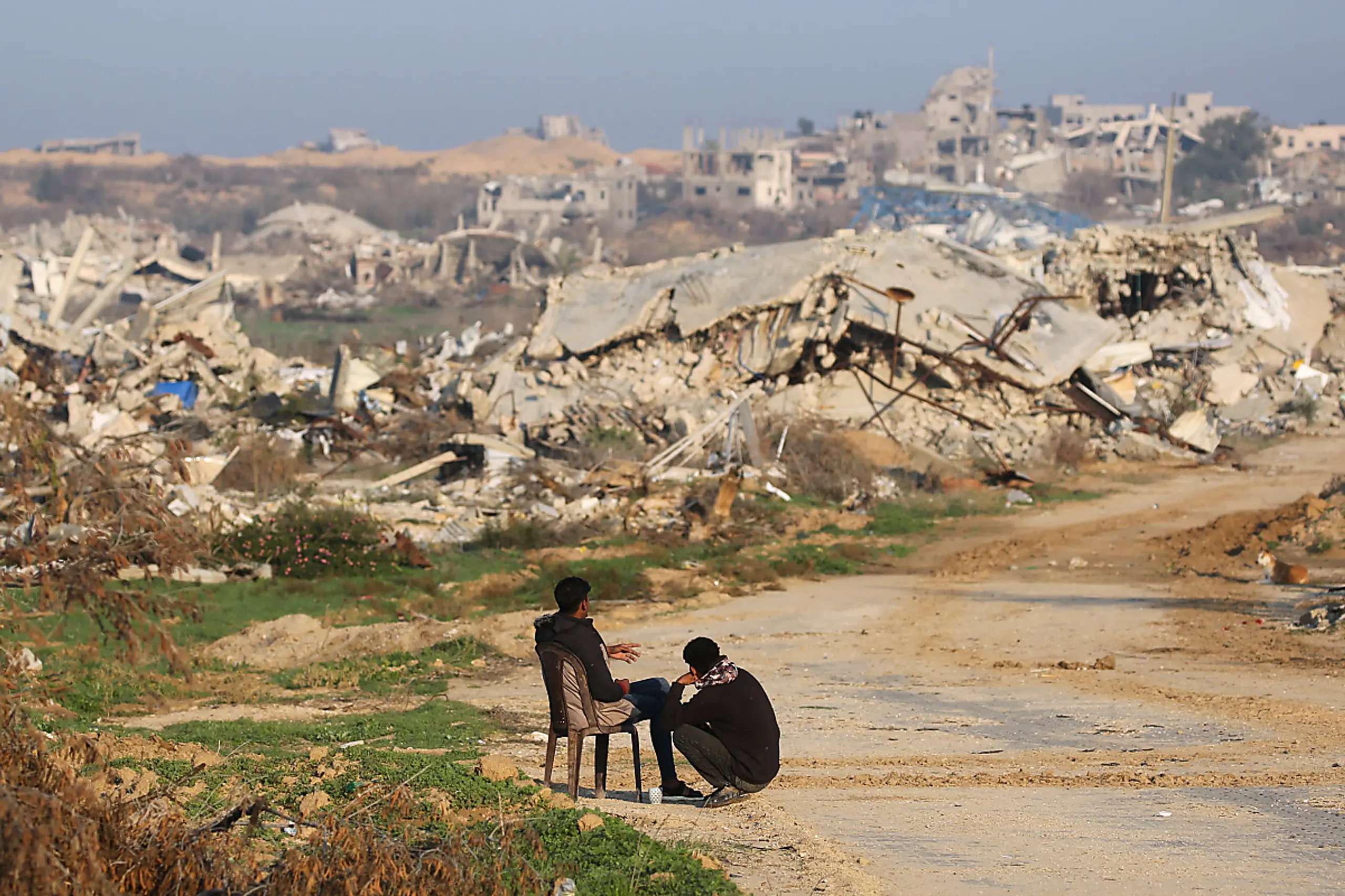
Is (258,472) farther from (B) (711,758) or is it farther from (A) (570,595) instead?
(B) (711,758)

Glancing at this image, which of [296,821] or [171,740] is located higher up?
[296,821]

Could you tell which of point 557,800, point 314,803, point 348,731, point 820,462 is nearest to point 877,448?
point 820,462

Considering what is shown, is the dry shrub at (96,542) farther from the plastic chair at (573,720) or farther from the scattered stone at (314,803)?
the plastic chair at (573,720)

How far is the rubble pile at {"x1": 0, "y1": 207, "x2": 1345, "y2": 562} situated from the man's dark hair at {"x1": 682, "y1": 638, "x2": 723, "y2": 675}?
946cm

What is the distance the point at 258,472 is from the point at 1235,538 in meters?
11.1

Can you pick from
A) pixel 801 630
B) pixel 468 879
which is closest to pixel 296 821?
pixel 468 879

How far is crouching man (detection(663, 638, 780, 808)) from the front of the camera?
5.80 metres

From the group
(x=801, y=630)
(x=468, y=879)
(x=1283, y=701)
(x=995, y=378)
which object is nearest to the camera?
(x=468, y=879)

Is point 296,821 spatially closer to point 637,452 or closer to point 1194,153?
point 637,452

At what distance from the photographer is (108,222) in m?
76.0

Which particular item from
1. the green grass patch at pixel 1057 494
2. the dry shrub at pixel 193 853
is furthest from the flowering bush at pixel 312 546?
the dry shrub at pixel 193 853

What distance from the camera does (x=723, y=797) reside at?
587 cm

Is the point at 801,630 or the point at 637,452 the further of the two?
the point at 637,452

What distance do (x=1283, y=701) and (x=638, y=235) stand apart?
234 feet
